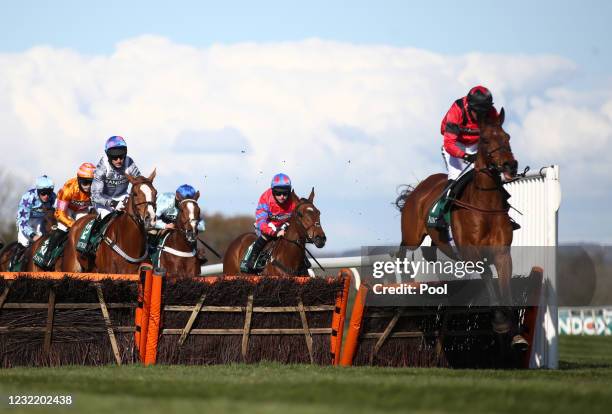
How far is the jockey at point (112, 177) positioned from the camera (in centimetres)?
1445

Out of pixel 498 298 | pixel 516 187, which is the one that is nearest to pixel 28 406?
pixel 498 298

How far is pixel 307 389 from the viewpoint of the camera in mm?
8695

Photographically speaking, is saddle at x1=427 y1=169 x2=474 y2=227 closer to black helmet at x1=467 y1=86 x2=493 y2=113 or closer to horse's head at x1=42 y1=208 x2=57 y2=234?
black helmet at x1=467 y1=86 x2=493 y2=113

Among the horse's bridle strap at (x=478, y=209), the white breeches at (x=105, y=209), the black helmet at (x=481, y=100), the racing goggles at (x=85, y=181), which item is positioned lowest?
the horse's bridle strap at (x=478, y=209)

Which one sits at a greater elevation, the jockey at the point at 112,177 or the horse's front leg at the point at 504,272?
the jockey at the point at 112,177

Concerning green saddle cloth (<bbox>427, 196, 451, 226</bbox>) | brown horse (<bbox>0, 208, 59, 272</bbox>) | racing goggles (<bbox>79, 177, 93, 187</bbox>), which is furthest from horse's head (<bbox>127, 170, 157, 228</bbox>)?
green saddle cloth (<bbox>427, 196, 451, 226</bbox>)

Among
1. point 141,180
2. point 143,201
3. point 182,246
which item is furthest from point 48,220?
point 143,201

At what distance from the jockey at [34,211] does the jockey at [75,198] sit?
1178 millimetres

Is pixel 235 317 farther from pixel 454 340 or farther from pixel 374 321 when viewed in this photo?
pixel 454 340

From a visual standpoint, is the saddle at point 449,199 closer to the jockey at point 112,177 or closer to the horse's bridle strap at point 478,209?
the horse's bridle strap at point 478,209

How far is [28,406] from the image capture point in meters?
7.69

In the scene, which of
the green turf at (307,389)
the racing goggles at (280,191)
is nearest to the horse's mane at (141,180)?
the racing goggles at (280,191)

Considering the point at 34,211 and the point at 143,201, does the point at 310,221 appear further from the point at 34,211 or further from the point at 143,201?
the point at 34,211

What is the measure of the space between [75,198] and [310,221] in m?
3.68
